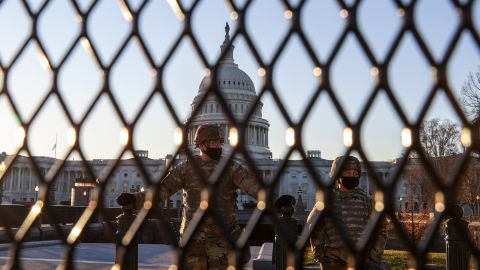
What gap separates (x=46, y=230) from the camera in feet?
57.4

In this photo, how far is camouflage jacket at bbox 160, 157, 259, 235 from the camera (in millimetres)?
4262

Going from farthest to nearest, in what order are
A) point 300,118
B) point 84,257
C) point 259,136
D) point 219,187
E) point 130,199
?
1. point 259,136
2. point 84,257
3. point 219,187
4. point 130,199
5. point 300,118

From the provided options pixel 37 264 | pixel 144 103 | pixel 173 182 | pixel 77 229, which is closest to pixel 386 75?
pixel 144 103

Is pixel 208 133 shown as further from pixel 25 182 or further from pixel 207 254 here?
pixel 25 182

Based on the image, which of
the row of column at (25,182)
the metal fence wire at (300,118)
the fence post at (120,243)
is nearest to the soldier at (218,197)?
the fence post at (120,243)

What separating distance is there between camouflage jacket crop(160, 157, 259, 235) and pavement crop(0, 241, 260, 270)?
4.99 meters

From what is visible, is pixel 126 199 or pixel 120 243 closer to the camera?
pixel 120 243

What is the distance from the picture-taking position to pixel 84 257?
42.9 ft

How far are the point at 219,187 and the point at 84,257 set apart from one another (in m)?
9.92

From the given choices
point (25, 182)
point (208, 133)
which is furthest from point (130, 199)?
point (25, 182)

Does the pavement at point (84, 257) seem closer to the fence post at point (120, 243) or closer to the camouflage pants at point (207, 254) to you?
the fence post at point (120, 243)

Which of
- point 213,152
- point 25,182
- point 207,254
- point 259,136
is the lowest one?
Answer: point 207,254

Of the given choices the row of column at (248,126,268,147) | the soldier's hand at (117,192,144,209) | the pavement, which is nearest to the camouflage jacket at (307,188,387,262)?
the soldier's hand at (117,192,144,209)

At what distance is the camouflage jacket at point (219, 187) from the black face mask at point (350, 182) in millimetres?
746
